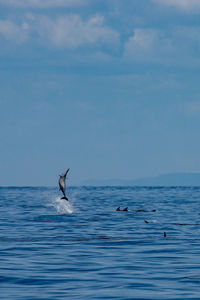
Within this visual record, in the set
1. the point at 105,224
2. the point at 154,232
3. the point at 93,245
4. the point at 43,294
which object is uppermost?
the point at 105,224

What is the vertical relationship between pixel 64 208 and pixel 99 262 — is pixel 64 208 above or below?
above

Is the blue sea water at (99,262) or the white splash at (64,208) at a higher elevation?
the white splash at (64,208)

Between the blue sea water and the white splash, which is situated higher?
the white splash

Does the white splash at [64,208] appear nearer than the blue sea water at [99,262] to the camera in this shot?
No

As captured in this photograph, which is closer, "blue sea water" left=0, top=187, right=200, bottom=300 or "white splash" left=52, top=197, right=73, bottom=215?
"blue sea water" left=0, top=187, right=200, bottom=300

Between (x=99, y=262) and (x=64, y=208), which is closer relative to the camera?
(x=99, y=262)

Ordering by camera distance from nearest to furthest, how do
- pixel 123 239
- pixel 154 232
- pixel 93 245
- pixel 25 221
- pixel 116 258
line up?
1. pixel 116 258
2. pixel 93 245
3. pixel 123 239
4. pixel 154 232
5. pixel 25 221

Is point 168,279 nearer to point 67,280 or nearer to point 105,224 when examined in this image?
point 67,280

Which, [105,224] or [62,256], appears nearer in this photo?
[62,256]

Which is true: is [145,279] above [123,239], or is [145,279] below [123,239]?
below

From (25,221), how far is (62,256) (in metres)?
14.1

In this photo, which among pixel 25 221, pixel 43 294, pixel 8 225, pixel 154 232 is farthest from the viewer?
pixel 25 221

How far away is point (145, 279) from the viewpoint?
46.1 ft

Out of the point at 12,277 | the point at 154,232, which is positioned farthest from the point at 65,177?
the point at 12,277
